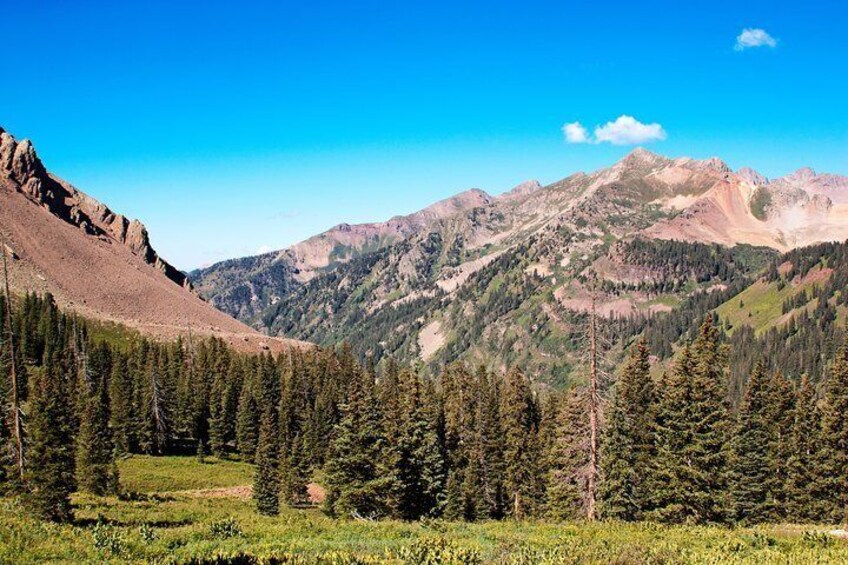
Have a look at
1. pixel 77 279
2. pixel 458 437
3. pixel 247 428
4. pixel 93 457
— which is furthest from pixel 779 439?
pixel 77 279

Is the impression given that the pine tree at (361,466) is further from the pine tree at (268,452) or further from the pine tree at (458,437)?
the pine tree at (458,437)

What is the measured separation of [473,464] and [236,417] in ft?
182

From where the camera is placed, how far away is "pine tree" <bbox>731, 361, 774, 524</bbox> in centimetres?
4953

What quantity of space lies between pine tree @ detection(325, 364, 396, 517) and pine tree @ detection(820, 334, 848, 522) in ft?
120

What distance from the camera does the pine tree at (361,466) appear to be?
151 ft

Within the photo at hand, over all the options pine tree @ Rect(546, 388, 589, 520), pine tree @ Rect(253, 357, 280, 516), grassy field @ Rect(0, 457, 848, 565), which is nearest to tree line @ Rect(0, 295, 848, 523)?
pine tree @ Rect(546, 388, 589, 520)

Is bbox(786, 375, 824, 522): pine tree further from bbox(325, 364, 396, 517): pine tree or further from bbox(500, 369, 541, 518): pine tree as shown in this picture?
bbox(325, 364, 396, 517): pine tree

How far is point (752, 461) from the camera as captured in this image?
49844 mm

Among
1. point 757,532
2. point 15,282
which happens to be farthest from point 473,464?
point 15,282

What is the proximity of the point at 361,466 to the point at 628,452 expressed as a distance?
22.8m

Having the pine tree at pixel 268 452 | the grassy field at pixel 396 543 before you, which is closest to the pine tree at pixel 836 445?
the grassy field at pixel 396 543

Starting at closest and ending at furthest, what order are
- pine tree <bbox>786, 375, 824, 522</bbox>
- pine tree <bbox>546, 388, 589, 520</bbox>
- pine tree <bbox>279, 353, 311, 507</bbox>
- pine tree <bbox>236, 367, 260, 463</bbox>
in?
1. pine tree <bbox>546, 388, 589, 520</bbox>
2. pine tree <bbox>786, 375, 824, 522</bbox>
3. pine tree <bbox>279, 353, 311, 507</bbox>
4. pine tree <bbox>236, 367, 260, 463</bbox>

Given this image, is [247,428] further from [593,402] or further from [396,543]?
[396,543]

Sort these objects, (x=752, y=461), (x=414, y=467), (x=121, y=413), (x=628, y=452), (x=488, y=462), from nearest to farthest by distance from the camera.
Answer: (x=628, y=452) → (x=752, y=461) → (x=414, y=467) → (x=488, y=462) → (x=121, y=413)
